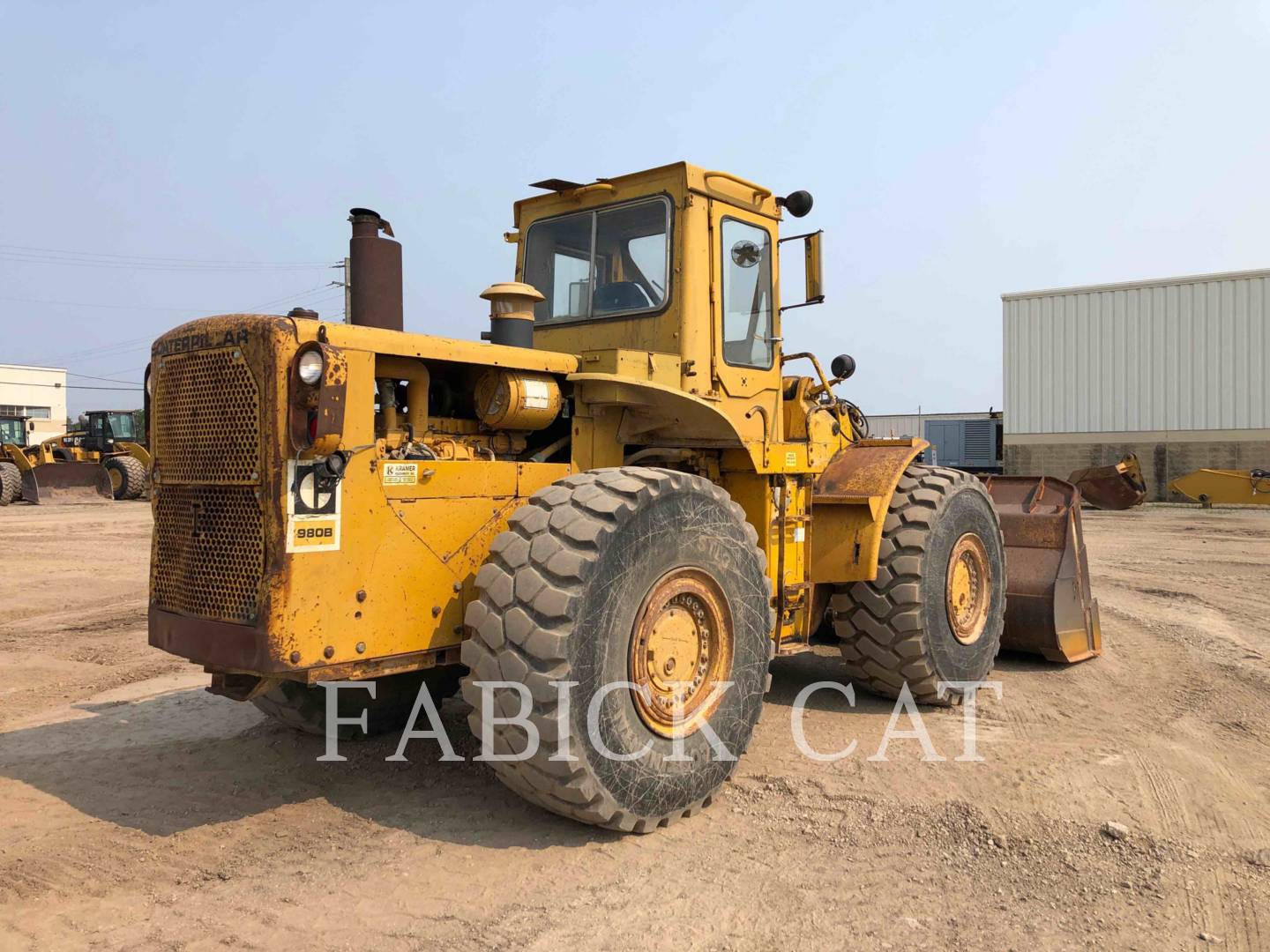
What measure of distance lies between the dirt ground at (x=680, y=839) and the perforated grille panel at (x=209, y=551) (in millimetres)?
972

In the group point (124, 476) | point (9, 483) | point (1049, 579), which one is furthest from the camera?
point (124, 476)

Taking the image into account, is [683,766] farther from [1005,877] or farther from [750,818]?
[1005,877]

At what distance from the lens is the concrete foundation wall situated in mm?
27000

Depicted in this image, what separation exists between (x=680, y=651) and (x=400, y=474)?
1400mm

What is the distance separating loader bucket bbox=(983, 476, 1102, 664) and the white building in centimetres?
8726

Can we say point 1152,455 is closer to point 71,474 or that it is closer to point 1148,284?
point 1148,284

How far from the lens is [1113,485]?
76.8 feet

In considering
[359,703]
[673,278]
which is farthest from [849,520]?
[359,703]

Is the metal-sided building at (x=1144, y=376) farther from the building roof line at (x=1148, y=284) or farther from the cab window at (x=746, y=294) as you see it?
the cab window at (x=746, y=294)

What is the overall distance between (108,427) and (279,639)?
29556 mm

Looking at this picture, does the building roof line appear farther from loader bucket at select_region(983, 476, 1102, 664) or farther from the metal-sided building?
loader bucket at select_region(983, 476, 1102, 664)

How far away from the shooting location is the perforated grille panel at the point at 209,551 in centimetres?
375

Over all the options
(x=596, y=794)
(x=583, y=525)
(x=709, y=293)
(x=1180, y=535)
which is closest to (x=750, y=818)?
(x=596, y=794)

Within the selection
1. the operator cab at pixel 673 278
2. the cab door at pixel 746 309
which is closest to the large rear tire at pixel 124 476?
the operator cab at pixel 673 278
